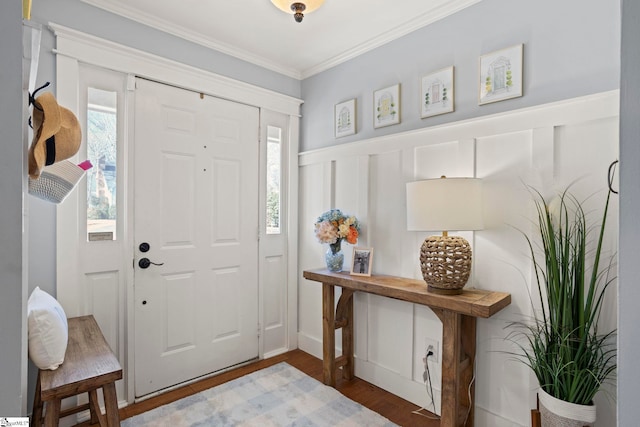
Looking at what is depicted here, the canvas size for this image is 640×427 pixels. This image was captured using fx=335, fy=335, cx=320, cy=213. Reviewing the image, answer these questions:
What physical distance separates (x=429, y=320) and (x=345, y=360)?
760mm

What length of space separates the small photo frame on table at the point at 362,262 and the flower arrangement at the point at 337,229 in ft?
0.28

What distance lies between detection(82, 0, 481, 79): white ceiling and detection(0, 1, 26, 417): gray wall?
1.87m

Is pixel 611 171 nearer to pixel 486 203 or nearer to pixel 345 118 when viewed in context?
pixel 486 203

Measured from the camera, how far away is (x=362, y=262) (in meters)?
2.42

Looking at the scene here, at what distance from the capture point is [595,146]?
1.59 metres

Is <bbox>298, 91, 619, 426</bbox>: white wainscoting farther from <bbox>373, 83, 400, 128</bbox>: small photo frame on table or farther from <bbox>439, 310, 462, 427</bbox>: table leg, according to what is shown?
<bbox>439, 310, 462, 427</bbox>: table leg

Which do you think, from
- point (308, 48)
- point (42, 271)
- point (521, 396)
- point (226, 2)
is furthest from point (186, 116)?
point (521, 396)

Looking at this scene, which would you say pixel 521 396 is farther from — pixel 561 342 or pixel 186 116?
pixel 186 116

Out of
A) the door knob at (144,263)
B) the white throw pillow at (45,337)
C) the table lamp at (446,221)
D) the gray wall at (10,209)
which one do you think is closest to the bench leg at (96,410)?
the white throw pillow at (45,337)

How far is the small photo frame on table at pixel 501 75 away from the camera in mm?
1811

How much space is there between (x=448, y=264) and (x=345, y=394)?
4.10 feet

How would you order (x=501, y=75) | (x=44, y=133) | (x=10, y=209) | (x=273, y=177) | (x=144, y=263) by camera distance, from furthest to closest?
1. (x=273, y=177)
2. (x=144, y=263)
3. (x=501, y=75)
4. (x=44, y=133)
5. (x=10, y=209)

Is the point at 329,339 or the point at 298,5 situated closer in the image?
the point at 298,5

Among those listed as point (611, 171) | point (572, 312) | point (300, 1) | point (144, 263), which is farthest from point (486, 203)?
point (144, 263)
